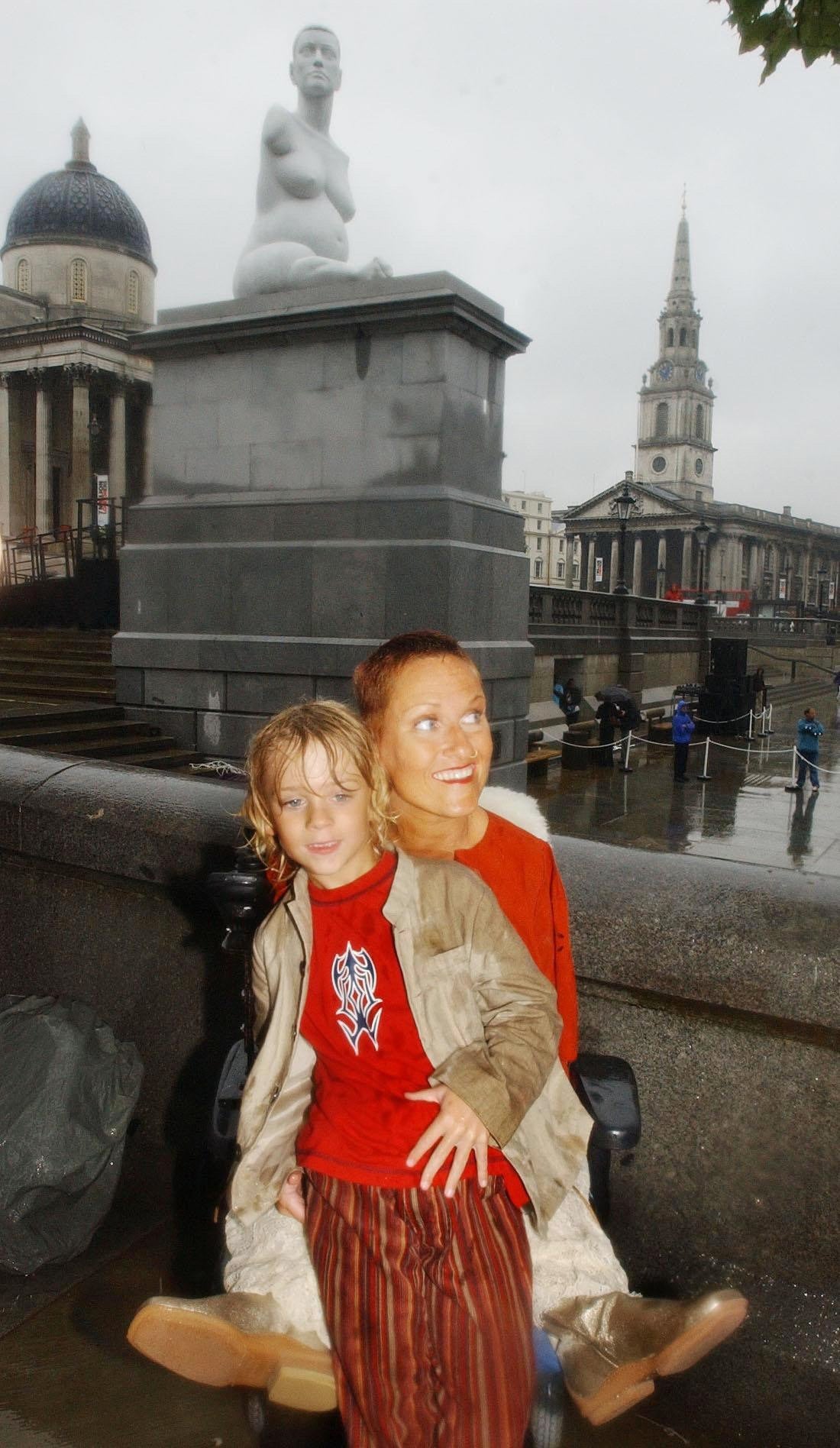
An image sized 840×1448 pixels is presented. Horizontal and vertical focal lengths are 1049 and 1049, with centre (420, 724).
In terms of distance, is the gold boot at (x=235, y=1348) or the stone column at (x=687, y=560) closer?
the gold boot at (x=235, y=1348)

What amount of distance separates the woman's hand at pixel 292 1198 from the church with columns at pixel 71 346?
5288 centimetres

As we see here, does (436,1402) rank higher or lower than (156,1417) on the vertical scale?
higher

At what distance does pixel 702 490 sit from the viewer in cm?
16662

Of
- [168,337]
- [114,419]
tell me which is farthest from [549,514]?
[168,337]

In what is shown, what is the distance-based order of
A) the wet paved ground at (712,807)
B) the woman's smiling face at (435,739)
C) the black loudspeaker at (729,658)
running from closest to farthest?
1. the woman's smiling face at (435,739)
2. the wet paved ground at (712,807)
3. the black loudspeaker at (729,658)

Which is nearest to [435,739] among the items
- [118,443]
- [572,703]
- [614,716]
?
[614,716]

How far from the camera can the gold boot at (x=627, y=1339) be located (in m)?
2.06

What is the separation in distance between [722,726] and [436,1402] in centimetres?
→ 2363

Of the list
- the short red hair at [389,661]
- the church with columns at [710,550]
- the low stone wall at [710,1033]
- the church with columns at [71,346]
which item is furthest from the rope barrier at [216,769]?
the church with columns at [710,550]

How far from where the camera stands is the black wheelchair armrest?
222 centimetres

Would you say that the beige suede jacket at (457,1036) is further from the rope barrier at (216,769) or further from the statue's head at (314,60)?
the statue's head at (314,60)

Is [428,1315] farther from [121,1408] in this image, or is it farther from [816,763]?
[816,763]

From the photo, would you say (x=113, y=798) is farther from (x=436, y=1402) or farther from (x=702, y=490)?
(x=702, y=490)

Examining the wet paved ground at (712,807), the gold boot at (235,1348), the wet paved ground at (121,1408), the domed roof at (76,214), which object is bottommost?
the wet paved ground at (712,807)
